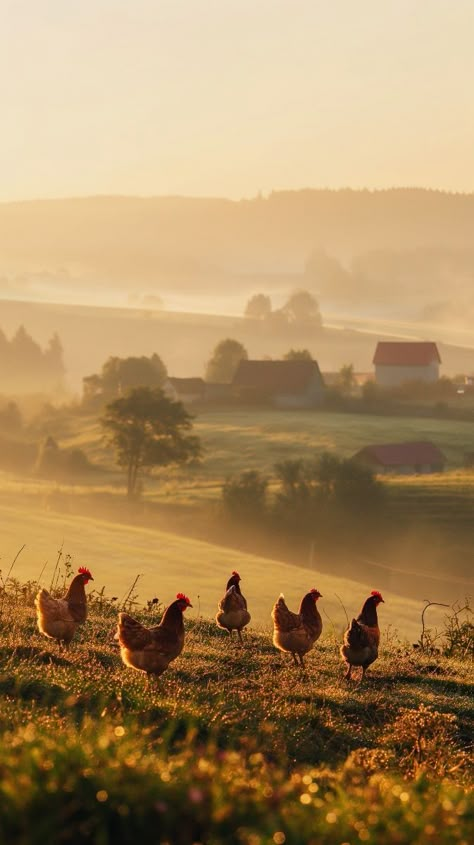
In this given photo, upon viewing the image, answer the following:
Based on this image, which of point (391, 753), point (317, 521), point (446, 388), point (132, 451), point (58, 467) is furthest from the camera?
point (446, 388)

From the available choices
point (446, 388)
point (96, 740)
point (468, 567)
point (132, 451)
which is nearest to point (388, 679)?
point (96, 740)

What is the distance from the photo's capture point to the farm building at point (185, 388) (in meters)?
133

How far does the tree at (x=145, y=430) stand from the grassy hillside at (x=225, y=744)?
69.1 metres

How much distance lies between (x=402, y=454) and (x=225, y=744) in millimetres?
86655

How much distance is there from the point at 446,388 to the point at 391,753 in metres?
123

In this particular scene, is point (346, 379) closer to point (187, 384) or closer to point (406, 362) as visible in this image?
point (406, 362)

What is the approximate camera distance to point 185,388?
440 feet

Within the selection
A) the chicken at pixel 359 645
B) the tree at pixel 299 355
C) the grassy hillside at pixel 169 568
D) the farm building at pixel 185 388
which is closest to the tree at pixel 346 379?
the tree at pixel 299 355

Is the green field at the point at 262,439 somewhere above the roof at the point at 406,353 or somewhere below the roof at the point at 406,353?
below

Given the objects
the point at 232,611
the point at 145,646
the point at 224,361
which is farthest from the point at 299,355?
the point at 145,646

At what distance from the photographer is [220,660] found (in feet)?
52.7

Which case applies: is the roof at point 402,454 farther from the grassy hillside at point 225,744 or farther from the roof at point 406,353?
the grassy hillside at point 225,744

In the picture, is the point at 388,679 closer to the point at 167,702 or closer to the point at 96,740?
the point at 167,702

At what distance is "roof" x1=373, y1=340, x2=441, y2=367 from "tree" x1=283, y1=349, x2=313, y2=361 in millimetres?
13265
